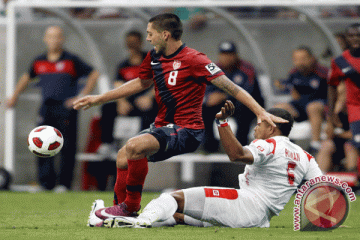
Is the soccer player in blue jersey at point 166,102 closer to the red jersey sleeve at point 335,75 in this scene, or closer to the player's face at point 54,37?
the red jersey sleeve at point 335,75

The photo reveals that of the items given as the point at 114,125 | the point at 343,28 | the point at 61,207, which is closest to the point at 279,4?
the point at 343,28

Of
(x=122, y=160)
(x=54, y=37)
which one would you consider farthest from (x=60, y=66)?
(x=122, y=160)

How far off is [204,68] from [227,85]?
31 cm

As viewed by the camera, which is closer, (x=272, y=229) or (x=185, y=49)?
(x=272, y=229)

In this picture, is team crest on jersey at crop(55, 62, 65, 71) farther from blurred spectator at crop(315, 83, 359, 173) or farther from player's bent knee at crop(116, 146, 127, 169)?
player's bent knee at crop(116, 146, 127, 169)

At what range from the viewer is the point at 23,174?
398 inches

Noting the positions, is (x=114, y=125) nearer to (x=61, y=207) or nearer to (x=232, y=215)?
(x=61, y=207)

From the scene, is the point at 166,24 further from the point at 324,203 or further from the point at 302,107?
the point at 302,107

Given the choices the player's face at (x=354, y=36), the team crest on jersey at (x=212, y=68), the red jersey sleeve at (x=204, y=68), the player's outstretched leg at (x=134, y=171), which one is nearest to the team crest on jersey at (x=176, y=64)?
the red jersey sleeve at (x=204, y=68)

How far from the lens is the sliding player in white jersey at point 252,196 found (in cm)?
468

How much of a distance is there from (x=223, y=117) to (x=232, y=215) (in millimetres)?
855

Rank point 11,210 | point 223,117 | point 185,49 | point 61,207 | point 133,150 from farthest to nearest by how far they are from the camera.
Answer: point 61,207
point 11,210
point 185,49
point 133,150
point 223,117

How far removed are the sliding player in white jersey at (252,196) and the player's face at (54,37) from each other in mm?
5052

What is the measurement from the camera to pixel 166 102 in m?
5.21
